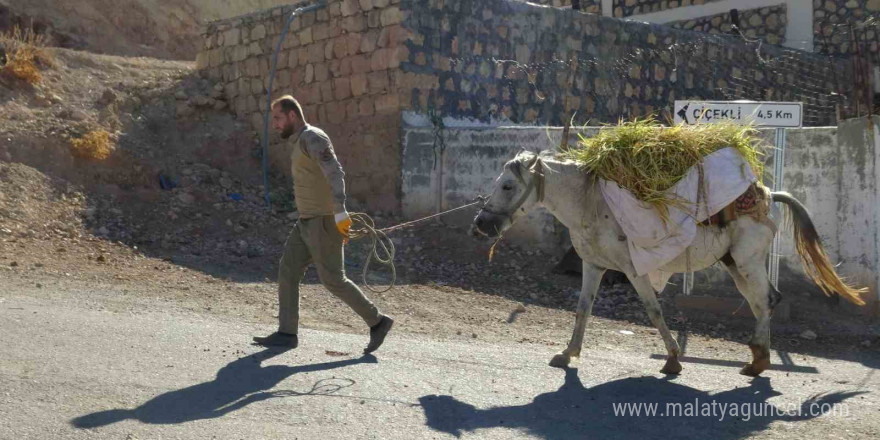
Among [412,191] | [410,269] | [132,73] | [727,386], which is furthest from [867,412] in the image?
[132,73]

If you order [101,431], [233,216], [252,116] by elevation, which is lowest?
[101,431]

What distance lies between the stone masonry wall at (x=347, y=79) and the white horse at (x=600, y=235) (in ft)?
20.9

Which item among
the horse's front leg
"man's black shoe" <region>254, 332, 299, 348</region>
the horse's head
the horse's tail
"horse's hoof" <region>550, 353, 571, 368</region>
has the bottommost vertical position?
"horse's hoof" <region>550, 353, 571, 368</region>

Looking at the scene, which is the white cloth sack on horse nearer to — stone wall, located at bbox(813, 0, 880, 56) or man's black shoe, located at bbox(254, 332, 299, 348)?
man's black shoe, located at bbox(254, 332, 299, 348)

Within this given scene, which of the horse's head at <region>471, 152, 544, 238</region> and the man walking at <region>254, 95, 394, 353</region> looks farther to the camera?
the man walking at <region>254, 95, 394, 353</region>

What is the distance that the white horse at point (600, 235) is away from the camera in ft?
22.6

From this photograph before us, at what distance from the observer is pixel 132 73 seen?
1573 centimetres

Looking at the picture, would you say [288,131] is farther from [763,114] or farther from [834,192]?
[834,192]

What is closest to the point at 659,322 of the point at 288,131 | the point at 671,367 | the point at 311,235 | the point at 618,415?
the point at 671,367

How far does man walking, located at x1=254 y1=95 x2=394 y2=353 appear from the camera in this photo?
7.02 m

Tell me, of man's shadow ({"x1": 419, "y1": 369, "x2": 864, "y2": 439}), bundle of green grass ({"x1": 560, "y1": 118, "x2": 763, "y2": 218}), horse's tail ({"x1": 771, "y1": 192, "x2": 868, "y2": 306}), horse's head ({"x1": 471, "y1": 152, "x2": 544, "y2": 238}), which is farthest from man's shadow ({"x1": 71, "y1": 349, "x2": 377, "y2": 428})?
horse's tail ({"x1": 771, "y1": 192, "x2": 868, "y2": 306})

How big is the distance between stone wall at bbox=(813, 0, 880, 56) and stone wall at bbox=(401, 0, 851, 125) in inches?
76.2

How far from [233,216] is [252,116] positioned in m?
2.86

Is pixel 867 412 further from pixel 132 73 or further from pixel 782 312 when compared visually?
pixel 132 73
